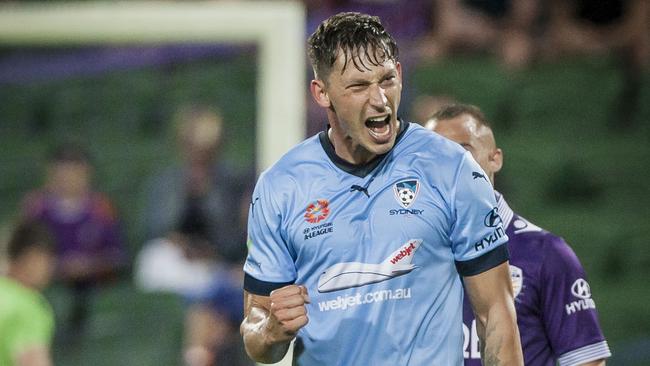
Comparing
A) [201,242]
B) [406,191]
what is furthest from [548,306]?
[201,242]

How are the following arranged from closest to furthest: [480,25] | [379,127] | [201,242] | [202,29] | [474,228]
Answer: [474,228], [379,127], [202,29], [201,242], [480,25]

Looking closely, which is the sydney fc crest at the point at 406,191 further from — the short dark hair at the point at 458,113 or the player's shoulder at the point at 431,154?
the short dark hair at the point at 458,113

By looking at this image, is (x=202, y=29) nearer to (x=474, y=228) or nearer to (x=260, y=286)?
(x=260, y=286)

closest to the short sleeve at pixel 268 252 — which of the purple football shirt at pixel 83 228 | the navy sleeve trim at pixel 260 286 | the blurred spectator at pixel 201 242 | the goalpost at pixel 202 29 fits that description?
the navy sleeve trim at pixel 260 286

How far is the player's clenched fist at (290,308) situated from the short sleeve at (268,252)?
0.20m

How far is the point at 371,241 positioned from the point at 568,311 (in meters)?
0.76

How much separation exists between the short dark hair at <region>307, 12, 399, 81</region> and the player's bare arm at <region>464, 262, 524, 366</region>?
562 millimetres

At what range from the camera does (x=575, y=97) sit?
8430mm

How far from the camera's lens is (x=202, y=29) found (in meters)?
6.42

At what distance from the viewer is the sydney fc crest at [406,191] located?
2654 mm

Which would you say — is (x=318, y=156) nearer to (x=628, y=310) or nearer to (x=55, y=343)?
(x=55, y=343)

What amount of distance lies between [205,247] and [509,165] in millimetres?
2402

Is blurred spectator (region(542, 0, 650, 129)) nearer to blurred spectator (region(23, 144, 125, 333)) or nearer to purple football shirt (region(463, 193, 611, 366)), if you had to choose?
blurred spectator (region(23, 144, 125, 333))

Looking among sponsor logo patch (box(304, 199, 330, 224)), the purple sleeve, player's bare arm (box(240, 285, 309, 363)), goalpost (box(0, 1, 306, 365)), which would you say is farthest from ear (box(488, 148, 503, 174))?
goalpost (box(0, 1, 306, 365))
